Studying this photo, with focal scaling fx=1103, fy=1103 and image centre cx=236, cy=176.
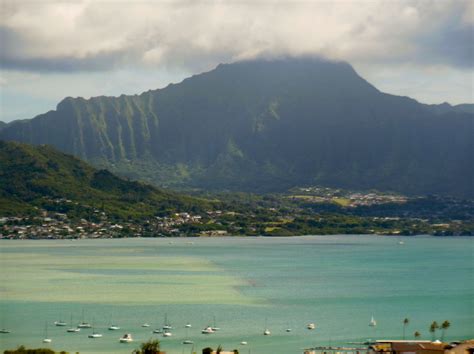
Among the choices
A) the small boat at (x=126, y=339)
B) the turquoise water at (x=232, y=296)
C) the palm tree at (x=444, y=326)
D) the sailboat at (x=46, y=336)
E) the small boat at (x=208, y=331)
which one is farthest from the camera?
the palm tree at (x=444, y=326)

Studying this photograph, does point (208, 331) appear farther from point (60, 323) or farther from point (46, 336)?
point (60, 323)

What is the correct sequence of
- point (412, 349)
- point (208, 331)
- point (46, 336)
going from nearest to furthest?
1. point (412, 349)
2. point (46, 336)
3. point (208, 331)

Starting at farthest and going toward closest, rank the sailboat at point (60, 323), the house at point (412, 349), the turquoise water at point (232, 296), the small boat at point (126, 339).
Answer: the sailboat at point (60, 323)
the turquoise water at point (232, 296)
the small boat at point (126, 339)
the house at point (412, 349)

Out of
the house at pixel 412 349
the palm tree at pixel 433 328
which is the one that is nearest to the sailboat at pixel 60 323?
the palm tree at pixel 433 328

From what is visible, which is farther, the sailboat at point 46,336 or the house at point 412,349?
the sailboat at point 46,336

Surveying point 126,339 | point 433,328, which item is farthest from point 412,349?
point 126,339

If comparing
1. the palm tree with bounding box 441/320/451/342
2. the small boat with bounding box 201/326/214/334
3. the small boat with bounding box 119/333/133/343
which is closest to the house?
the palm tree with bounding box 441/320/451/342

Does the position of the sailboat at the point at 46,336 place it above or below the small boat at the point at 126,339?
below

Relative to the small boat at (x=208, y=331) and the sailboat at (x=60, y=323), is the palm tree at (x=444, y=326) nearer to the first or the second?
the small boat at (x=208, y=331)
